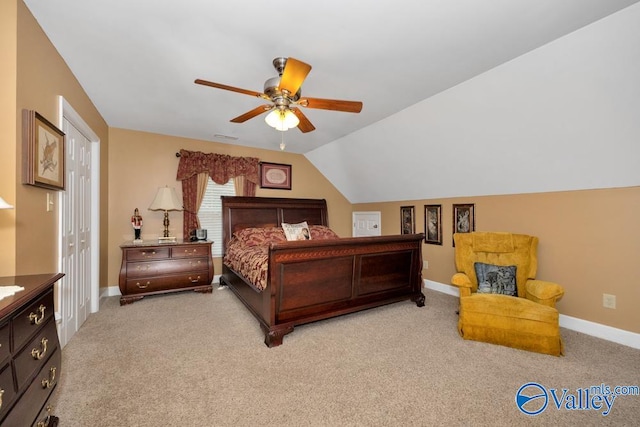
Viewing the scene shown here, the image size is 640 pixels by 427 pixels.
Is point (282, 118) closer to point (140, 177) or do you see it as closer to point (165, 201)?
point (165, 201)

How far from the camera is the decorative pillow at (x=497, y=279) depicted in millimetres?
2904

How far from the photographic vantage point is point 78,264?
2910mm

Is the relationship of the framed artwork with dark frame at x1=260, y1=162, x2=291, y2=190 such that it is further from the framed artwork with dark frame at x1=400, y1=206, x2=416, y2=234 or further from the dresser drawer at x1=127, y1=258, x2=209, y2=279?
the framed artwork with dark frame at x1=400, y1=206, x2=416, y2=234

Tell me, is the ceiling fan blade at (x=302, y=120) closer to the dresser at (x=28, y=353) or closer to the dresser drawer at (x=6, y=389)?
the dresser at (x=28, y=353)

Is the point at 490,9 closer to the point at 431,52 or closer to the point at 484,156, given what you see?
the point at 431,52

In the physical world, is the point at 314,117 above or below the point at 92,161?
above

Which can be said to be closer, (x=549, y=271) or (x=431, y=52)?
(x=431, y=52)

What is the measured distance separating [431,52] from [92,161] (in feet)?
13.1

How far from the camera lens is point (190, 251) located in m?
4.05

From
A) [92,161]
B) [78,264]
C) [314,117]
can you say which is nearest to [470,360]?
[314,117]

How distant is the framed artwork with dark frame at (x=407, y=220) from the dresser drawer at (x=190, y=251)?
132 inches

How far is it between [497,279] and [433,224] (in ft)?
5.39

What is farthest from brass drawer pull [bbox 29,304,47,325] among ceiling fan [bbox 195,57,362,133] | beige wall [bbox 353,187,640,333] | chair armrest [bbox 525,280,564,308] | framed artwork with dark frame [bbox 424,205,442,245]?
framed artwork with dark frame [bbox 424,205,442,245]

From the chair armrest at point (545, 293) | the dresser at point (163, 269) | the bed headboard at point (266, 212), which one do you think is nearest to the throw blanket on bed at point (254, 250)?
the bed headboard at point (266, 212)
